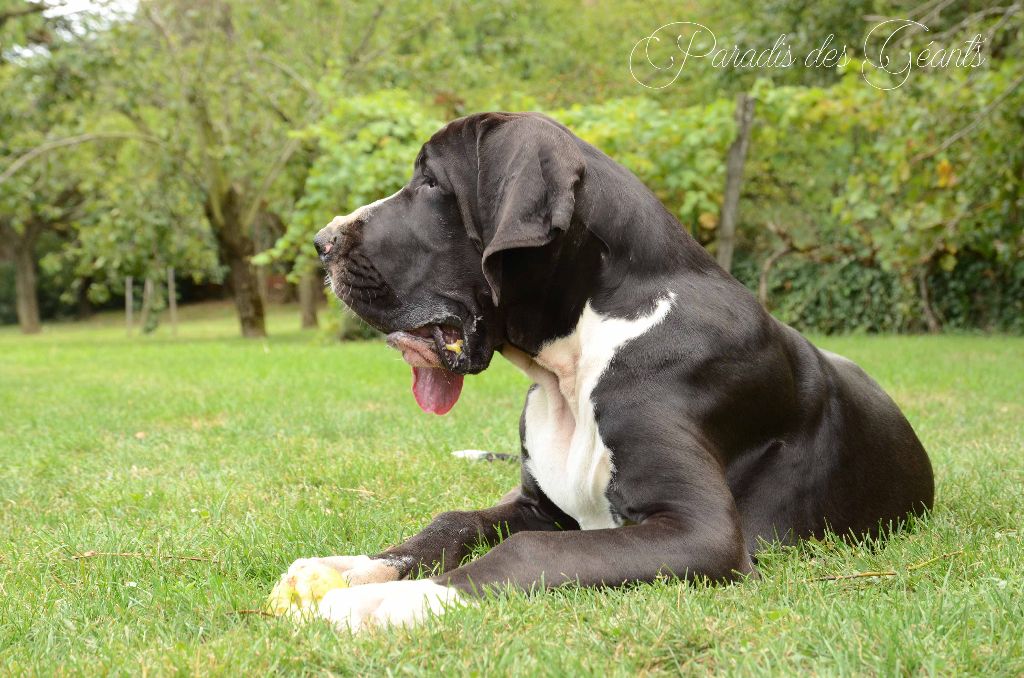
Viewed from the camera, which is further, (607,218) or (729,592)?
(607,218)

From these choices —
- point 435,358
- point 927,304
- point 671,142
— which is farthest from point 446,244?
point 927,304

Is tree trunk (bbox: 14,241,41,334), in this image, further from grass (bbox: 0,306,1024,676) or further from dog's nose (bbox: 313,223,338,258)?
dog's nose (bbox: 313,223,338,258)

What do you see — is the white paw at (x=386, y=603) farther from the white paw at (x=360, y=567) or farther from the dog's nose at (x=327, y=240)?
the dog's nose at (x=327, y=240)

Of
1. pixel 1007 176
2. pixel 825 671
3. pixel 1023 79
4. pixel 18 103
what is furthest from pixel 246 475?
pixel 18 103

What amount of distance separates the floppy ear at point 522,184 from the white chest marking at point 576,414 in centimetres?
30

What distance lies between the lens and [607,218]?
10.00 ft

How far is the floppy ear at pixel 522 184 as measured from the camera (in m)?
2.77

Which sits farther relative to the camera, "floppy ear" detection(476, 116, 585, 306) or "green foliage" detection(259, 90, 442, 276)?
"green foliage" detection(259, 90, 442, 276)

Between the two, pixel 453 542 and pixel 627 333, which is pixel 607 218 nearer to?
pixel 627 333

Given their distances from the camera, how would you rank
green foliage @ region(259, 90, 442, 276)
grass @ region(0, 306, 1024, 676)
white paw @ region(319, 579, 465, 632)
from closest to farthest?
grass @ region(0, 306, 1024, 676) → white paw @ region(319, 579, 465, 632) → green foliage @ region(259, 90, 442, 276)

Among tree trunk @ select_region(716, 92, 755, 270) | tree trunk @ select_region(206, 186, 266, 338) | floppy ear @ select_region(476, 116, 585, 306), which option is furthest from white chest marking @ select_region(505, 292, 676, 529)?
tree trunk @ select_region(206, 186, 266, 338)

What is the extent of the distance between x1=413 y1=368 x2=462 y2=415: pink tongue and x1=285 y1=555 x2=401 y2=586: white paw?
0.65 meters

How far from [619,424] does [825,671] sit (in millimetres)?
1015

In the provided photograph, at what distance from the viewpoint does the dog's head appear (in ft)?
9.68
